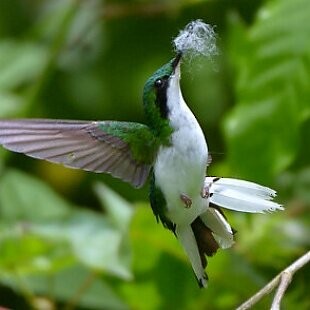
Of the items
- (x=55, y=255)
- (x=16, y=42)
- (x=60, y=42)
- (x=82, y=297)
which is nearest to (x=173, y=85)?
(x=55, y=255)

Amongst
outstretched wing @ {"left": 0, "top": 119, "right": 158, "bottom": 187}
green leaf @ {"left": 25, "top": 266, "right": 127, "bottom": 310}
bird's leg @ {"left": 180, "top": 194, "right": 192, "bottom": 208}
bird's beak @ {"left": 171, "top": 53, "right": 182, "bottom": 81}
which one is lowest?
green leaf @ {"left": 25, "top": 266, "right": 127, "bottom": 310}

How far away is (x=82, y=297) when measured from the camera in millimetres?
2508

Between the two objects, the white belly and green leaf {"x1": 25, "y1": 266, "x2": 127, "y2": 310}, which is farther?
green leaf {"x1": 25, "y1": 266, "x2": 127, "y2": 310}

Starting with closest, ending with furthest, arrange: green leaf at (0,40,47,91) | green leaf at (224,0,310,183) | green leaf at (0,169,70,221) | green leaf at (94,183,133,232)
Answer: green leaf at (224,0,310,183), green leaf at (94,183,133,232), green leaf at (0,169,70,221), green leaf at (0,40,47,91)

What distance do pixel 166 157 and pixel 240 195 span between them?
0.11 m

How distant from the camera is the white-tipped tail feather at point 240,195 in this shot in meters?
1.39

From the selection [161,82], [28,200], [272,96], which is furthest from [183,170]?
[28,200]

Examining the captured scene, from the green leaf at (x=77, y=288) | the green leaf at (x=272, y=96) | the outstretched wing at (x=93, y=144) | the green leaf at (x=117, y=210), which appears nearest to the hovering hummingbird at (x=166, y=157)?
the outstretched wing at (x=93, y=144)

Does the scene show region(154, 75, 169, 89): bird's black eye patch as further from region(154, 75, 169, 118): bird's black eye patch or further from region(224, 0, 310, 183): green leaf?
region(224, 0, 310, 183): green leaf

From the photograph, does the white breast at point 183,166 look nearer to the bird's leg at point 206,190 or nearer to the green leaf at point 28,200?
the bird's leg at point 206,190

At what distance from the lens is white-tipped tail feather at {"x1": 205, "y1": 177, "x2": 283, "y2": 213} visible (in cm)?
139

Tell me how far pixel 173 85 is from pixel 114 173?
0.24 meters

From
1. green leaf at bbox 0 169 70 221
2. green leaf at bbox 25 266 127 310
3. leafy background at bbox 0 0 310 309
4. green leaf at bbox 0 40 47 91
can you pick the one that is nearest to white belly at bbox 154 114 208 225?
leafy background at bbox 0 0 310 309

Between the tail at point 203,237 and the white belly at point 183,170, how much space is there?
0.04 metres
